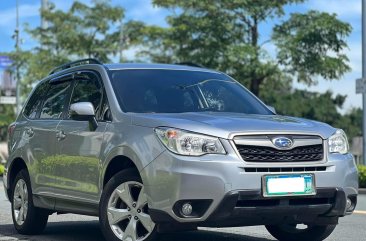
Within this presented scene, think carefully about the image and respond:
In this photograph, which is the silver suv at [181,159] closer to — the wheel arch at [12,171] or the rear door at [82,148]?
the rear door at [82,148]

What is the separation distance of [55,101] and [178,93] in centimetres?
170

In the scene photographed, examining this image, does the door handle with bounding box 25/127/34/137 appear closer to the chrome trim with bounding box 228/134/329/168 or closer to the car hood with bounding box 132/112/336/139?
the car hood with bounding box 132/112/336/139

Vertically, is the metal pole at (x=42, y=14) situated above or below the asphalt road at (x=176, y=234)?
above

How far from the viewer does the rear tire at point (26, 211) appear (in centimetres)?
762

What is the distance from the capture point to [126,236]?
580 cm

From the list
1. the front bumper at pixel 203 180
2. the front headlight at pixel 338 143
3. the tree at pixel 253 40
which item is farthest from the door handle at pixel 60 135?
the tree at pixel 253 40

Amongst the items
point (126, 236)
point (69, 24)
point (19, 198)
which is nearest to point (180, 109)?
point (126, 236)

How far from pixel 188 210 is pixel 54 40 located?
29237mm

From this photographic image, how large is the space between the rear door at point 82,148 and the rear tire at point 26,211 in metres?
0.69

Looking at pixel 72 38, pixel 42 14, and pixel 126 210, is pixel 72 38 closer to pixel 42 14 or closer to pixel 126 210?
pixel 42 14

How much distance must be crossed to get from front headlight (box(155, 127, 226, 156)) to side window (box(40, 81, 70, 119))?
7.50ft

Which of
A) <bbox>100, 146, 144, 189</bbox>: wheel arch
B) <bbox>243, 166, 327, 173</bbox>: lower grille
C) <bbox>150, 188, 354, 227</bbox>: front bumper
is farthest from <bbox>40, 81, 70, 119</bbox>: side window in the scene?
<bbox>243, 166, 327, 173</bbox>: lower grille

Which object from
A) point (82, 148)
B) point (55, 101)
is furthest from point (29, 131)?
point (82, 148)

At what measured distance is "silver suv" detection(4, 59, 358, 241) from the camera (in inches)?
209
